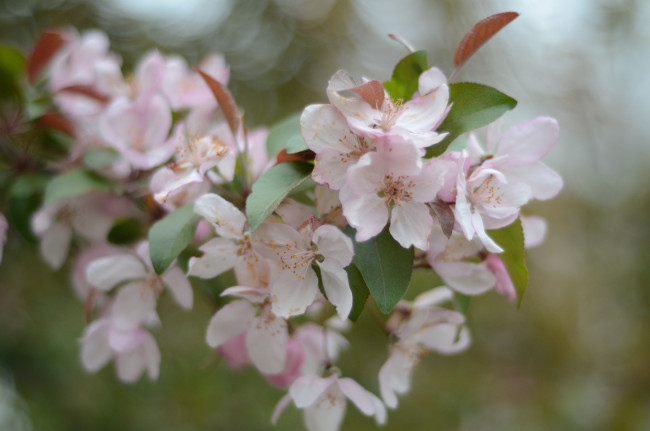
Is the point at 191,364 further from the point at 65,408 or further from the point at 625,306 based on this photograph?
the point at 625,306

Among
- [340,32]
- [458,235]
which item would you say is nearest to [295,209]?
[458,235]

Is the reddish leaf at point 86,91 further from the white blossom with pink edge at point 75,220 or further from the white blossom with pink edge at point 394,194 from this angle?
the white blossom with pink edge at point 394,194

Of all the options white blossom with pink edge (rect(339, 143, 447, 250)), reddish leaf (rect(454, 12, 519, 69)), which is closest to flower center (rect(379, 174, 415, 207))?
white blossom with pink edge (rect(339, 143, 447, 250))

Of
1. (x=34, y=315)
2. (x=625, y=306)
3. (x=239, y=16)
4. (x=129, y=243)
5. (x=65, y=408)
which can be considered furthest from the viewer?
(x=625, y=306)

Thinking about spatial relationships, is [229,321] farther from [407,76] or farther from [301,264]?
[407,76]

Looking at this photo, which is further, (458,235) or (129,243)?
(129,243)

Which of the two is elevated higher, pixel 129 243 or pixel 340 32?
pixel 129 243

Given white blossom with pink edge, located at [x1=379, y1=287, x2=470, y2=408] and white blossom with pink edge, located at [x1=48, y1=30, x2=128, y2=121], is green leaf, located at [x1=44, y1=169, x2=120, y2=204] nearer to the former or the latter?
white blossom with pink edge, located at [x1=48, y1=30, x2=128, y2=121]

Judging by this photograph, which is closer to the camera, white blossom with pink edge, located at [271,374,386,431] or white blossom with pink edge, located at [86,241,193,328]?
white blossom with pink edge, located at [271,374,386,431]
